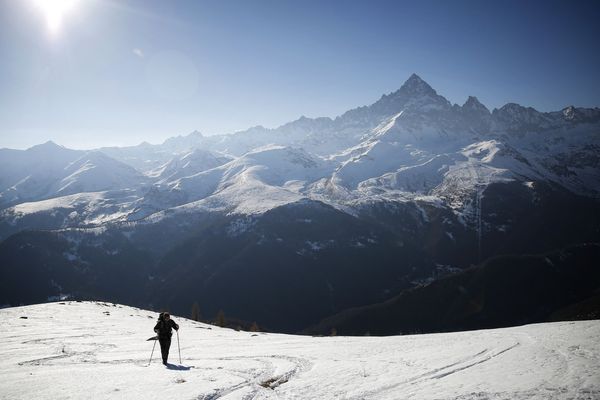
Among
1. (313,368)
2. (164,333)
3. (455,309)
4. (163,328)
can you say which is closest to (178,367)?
(164,333)

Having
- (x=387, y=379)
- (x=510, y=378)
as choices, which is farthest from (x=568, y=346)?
(x=387, y=379)

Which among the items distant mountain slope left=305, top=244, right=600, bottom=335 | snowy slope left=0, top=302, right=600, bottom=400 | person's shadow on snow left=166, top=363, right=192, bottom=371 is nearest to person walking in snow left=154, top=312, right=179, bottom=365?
person's shadow on snow left=166, top=363, right=192, bottom=371

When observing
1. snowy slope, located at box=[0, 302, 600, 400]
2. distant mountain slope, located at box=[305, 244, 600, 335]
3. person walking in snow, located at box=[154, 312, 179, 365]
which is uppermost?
person walking in snow, located at box=[154, 312, 179, 365]

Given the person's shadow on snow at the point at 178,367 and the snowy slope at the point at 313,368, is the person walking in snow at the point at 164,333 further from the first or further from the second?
the snowy slope at the point at 313,368

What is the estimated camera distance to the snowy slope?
12266 millimetres

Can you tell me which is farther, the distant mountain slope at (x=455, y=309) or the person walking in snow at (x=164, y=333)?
the distant mountain slope at (x=455, y=309)

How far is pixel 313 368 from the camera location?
16250mm

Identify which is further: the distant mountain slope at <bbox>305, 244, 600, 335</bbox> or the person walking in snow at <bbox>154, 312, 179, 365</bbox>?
the distant mountain slope at <bbox>305, 244, 600, 335</bbox>

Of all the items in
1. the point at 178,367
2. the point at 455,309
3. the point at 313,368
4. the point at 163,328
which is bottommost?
the point at 455,309

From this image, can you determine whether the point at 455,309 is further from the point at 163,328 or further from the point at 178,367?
the point at 178,367

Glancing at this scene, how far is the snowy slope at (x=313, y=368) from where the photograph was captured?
12266 millimetres

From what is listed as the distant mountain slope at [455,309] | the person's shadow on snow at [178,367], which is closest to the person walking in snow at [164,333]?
the person's shadow on snow at [178,367]

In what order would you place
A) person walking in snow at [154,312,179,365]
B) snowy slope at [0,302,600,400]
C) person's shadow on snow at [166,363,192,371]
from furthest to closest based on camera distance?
1. person walking in snow at [154,312,179,365]
2. person's shadow on snow at [166,363,192,371]
3. snowy slope at [0,302,600,400]

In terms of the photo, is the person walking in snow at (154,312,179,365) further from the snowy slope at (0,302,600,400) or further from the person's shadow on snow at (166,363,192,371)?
the snowy slope at (0,302,600,400)
